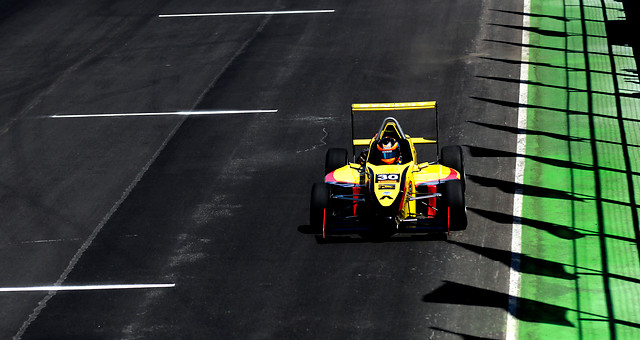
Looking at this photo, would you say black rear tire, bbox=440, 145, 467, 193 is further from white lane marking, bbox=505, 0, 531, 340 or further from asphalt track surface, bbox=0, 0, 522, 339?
white lane marking, bbox=505, 0, 531, 340

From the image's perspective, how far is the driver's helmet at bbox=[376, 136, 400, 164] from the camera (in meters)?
19.7

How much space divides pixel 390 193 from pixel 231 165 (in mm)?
6109

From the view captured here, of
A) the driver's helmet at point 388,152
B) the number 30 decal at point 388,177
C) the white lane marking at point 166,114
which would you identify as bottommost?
the white lane marking at point 166,114

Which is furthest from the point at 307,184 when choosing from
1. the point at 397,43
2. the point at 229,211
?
the point at 397,43

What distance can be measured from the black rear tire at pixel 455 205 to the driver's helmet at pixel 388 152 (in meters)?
1.29

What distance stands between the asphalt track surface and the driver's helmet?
161cm

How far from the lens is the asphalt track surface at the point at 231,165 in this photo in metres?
17.1

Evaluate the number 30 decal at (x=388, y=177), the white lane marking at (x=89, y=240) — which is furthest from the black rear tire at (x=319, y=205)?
the white lane marking at (x=89, y=240)

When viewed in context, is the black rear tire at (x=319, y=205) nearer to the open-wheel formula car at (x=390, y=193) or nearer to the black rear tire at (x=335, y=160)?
the open-wheel formula car at (x=390, y=193)

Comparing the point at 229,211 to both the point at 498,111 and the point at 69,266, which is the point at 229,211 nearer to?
the point at 69,266

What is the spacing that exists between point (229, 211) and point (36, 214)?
410 cm

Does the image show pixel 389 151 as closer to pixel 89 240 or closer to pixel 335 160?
pixel 335 160

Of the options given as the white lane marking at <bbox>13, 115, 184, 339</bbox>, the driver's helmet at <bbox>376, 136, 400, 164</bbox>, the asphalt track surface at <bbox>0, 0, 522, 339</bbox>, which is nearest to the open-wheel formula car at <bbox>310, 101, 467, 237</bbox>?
the driver's helmet at <bbox>376, 136, 400, 164</bbox>

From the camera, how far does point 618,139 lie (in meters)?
23.9
